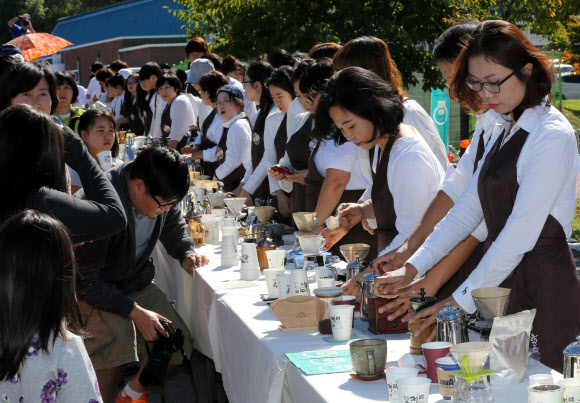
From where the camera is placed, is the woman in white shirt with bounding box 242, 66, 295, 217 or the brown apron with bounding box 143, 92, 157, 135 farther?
the brown apron with bounding box 143, 92, 157, 135

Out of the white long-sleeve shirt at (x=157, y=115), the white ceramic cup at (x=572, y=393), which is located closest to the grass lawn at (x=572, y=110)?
the white long-sleeve shirt at (x=157, y=115)

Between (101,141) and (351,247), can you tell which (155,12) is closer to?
(101,141)

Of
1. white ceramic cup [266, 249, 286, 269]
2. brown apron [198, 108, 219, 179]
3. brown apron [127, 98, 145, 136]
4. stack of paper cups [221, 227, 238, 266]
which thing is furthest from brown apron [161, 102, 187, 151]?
white ceramic cup [266, 249, 286, 269]

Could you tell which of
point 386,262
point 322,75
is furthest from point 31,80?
point 386,262

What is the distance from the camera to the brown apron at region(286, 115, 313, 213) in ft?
14.3

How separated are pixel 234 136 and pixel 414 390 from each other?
4291 millimetres

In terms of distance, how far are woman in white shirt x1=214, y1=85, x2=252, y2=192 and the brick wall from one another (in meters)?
27.3

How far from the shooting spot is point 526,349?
68.6 inches

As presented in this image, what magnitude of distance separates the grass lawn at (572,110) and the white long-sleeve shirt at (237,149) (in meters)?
15.2

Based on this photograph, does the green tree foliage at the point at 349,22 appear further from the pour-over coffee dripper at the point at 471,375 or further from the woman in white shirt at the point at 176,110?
the pour-over coffee dripper at the point at 471,375

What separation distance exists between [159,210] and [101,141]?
1896mm

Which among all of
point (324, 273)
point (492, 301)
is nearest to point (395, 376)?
point (492, 301)

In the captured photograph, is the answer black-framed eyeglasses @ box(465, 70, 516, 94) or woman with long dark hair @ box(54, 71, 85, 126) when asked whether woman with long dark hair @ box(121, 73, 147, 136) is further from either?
black-framed eyeglasses @ box(465, 70, 516, 94)

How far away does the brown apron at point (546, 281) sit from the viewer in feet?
7.11
